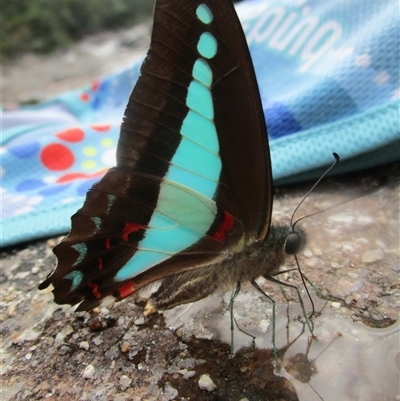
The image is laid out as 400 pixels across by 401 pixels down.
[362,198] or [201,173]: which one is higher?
[201,173]

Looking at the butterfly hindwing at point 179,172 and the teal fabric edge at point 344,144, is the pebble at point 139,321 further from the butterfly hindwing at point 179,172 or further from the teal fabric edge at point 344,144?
the teal fabric edge at point 344,144

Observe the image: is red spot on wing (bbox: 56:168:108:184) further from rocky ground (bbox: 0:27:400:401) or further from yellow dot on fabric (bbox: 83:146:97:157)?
rocky ground (bbox: 0:27:400:401)

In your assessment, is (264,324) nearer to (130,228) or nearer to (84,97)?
(130,228)

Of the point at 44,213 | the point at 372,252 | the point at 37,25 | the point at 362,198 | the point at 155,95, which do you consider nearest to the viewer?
the point at 155,95

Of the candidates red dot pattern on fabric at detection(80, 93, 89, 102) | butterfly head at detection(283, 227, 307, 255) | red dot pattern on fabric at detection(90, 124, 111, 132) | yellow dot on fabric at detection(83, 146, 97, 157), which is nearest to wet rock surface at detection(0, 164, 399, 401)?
butterfly head at detection(283, 227, 307, 255)

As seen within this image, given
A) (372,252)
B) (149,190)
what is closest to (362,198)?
(372,252)

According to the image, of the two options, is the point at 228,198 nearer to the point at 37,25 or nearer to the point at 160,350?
the point at 160,350
